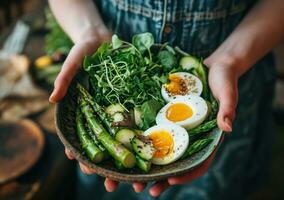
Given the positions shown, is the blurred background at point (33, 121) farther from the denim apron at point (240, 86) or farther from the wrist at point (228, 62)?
the wrist at point (228, 62)

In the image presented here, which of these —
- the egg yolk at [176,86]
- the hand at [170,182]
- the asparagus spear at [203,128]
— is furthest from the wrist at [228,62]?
the hand at [170,182]

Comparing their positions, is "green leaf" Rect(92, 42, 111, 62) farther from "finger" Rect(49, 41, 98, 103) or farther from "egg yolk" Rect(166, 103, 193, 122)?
"egg yolk" Rect(166, 103, 193, 122)

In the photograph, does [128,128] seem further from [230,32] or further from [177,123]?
[230,32]

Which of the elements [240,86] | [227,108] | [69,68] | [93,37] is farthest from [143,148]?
[240,86]

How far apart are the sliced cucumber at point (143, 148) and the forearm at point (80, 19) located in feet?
1.63

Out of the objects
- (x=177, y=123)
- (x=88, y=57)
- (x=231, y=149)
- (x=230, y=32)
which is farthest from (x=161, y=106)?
(x=231, y=149)

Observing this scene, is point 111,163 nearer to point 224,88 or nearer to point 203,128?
point 203,128

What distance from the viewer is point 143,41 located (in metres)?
1.45

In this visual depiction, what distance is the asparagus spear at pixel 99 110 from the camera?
1306mm

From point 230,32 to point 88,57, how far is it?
559mm

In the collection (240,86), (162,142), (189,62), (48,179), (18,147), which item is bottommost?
(48,179)

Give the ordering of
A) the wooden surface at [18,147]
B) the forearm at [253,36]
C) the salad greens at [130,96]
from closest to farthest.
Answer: the salad greens at [130,96] → the forearm at [253,36] → the wooden surface at [18,147]

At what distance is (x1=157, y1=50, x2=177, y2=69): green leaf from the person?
8cm

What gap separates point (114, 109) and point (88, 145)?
0.17m
